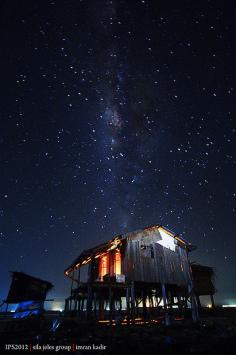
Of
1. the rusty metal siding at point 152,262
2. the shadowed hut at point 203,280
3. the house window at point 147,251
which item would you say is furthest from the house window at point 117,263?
the shadowed hut at point 203,280

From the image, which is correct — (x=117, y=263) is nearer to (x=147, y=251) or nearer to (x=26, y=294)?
(x=147, y=251)

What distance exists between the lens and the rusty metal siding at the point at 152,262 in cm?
1958

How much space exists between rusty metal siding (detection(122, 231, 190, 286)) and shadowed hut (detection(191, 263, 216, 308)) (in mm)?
11100

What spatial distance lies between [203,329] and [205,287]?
19561mm

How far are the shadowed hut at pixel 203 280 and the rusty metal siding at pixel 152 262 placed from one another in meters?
11.1

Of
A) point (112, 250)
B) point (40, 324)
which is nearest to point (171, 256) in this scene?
point (112, 250)

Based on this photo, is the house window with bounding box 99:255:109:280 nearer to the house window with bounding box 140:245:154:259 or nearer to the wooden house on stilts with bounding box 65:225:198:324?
the wooden house on stilts with bounding box 65:225:198:324

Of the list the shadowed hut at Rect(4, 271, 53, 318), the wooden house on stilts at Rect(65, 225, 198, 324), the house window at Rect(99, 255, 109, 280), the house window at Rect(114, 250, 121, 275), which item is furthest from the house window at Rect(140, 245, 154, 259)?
the shadowed hut at Rect(4, 271, 53, 318)

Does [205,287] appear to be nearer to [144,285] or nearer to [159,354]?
[144,285]

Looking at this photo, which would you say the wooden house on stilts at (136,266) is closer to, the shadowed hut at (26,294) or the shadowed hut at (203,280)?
the shadowed hut at (26,294)

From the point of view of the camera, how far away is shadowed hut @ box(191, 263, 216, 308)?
32.1 meters

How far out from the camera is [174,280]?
21.6 meters

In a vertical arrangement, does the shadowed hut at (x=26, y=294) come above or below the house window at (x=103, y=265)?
below

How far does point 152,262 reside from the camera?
Result: 68.3ft
